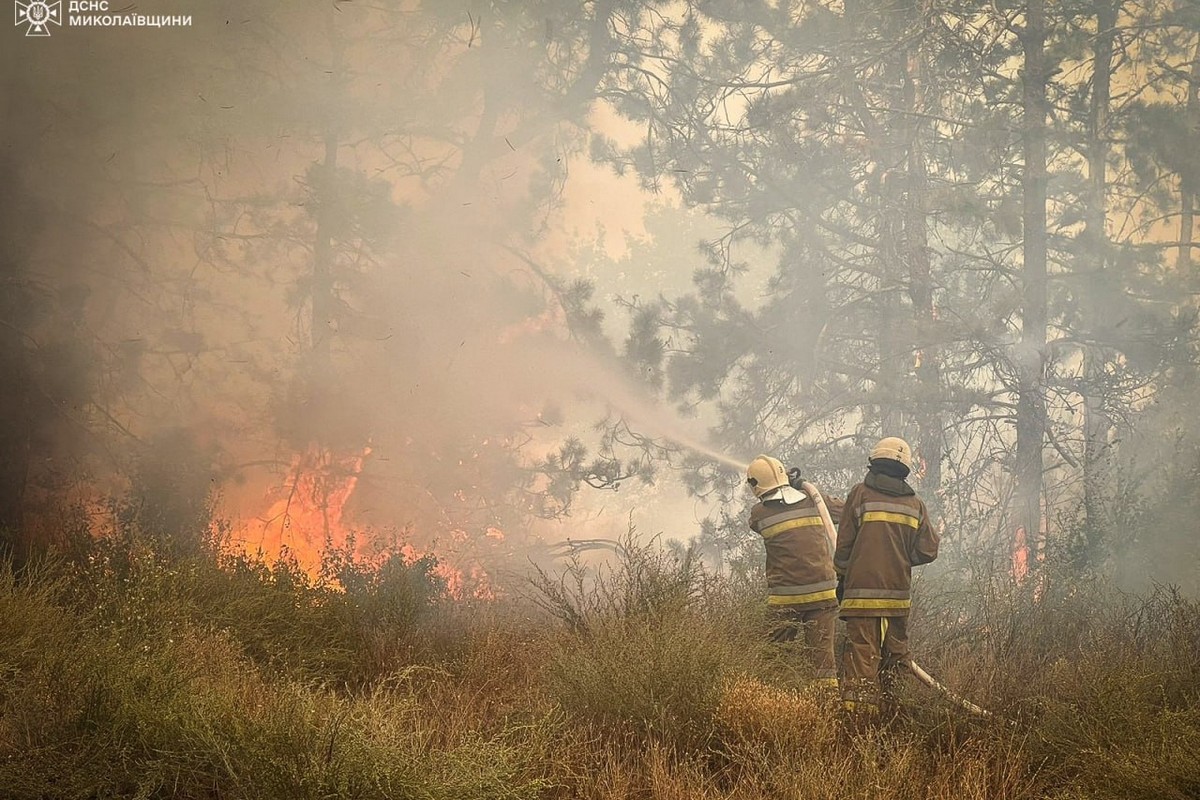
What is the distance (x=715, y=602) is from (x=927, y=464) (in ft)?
20.1

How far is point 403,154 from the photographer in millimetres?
13633

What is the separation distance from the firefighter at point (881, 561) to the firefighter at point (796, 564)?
0.32 metres

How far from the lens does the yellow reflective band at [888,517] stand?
287 inches

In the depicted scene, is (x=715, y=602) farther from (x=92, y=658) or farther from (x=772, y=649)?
(x=92, y=658)

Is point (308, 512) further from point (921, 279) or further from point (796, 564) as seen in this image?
point (921, 279)

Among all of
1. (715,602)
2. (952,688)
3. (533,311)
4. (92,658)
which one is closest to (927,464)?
(533,311)

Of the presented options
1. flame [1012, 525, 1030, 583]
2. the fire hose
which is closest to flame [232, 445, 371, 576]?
the fire hose

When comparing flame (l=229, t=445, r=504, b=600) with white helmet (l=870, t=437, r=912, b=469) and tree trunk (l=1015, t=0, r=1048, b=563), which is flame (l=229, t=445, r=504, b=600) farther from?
tree trunk (l=1015, t=0, r=1048, b=563)

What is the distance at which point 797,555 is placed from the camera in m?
7.82

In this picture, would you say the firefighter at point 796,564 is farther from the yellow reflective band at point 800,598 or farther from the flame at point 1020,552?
the flame at point 1020,552

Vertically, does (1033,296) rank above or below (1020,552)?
above

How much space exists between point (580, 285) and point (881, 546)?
310 inches

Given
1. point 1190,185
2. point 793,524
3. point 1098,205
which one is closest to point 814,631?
point 793,524

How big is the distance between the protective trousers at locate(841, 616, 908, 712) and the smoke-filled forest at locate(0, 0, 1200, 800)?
1.96 metres
